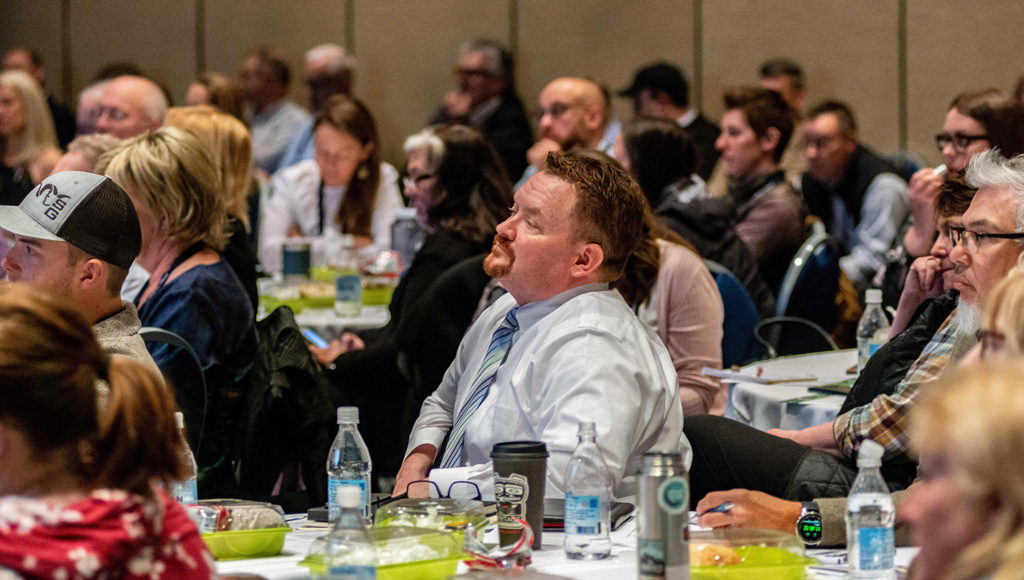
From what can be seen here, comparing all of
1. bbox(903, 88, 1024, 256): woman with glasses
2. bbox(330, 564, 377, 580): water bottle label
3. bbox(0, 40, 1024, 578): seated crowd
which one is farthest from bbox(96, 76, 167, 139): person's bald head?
bbox(330, 564, 377, 580): water bottle label

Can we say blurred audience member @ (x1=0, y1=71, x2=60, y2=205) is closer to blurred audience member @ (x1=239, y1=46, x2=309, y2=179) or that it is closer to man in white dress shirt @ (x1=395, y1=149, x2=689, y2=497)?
blurred audience member @ (x1=239, y1=46, x2=309, y2=179)

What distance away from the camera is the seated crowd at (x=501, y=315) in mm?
1532

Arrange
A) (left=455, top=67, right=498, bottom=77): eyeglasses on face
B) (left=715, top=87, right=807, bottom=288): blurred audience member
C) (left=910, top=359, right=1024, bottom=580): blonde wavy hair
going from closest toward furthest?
(left=910, top=359, right=1024, bottom=580): blonde wavy hair < (left=715, top=87, right=807, bottom=288): blurred audience member < (left=455, top=67, right=498, bottom=77): eyeglasses on face

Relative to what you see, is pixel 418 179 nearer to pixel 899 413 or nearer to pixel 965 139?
pixel 965 139

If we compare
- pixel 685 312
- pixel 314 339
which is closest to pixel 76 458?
pixel 685 312

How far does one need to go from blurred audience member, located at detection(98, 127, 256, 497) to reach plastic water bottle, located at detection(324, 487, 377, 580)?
1.49 metres

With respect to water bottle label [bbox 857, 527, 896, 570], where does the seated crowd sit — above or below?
above

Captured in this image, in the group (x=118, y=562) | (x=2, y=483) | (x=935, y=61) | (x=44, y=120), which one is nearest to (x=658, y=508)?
(x=118, y=562)

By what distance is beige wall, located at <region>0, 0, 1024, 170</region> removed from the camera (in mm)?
8219

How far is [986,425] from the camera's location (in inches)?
48.5

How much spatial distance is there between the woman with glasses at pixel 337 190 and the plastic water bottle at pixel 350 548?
4981 millimetres

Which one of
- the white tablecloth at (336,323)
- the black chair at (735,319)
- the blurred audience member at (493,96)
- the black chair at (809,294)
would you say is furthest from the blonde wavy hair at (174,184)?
the blurred audience member at (493,96)

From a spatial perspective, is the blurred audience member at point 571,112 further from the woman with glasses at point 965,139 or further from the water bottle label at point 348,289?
the woman with glasses at point 965,139

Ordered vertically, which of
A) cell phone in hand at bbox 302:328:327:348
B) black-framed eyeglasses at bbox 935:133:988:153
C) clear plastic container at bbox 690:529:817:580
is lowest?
clear plastic container at bbox 690:529:817:580
